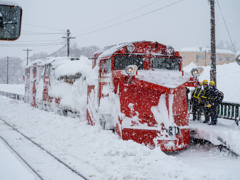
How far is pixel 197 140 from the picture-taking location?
367 inches

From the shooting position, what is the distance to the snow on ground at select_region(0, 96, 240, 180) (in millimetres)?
6023

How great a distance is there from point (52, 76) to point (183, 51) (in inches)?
2147

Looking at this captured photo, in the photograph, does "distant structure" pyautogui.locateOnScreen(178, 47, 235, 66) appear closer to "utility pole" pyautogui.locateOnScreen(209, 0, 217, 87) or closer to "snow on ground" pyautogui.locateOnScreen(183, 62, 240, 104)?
"snow on ground" pyautogui.locateOnScreen(183, 62, 240, 104)

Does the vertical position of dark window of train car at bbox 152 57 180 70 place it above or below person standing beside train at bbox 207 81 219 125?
above

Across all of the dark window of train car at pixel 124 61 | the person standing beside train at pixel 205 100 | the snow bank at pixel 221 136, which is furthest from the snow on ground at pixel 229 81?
the dark window of train car at pixel 124 61

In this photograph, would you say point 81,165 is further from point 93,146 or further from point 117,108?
point 117,108

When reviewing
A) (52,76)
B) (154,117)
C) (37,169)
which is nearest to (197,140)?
(154,117)

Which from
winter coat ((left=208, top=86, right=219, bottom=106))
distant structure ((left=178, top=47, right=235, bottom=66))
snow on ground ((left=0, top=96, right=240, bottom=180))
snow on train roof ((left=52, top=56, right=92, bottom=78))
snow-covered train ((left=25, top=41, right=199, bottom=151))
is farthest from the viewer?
distant structure ((left=178, top=47, right=235, bottom=66))

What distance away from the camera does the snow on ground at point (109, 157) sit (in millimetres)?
6023

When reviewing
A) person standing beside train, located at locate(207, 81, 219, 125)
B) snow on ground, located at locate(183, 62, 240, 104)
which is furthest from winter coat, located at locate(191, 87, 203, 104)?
snow on ground, located at locate(183, 62, 240, 104)

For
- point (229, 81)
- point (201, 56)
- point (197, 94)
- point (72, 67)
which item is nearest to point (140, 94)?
point (197, 94)

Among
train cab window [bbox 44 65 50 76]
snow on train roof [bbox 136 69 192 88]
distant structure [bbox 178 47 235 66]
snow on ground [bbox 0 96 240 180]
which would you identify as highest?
distant structure [bbox 178 47 235 66]

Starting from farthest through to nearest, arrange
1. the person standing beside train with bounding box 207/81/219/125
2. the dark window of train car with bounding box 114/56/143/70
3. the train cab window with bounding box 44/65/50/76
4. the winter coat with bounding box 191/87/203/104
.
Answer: the train cab window with bounding box 44/65/50/76 < the winter coat with bounding box 191/87/203/104 < the person standing beside train with bounding box 207/81/219/125 < the dark window of train car with bounding box 114/56/143/70

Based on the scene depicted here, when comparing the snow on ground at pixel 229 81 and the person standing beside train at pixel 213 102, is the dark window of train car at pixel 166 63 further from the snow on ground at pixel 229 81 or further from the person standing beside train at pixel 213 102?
the snow on ground at pixel 229 81
